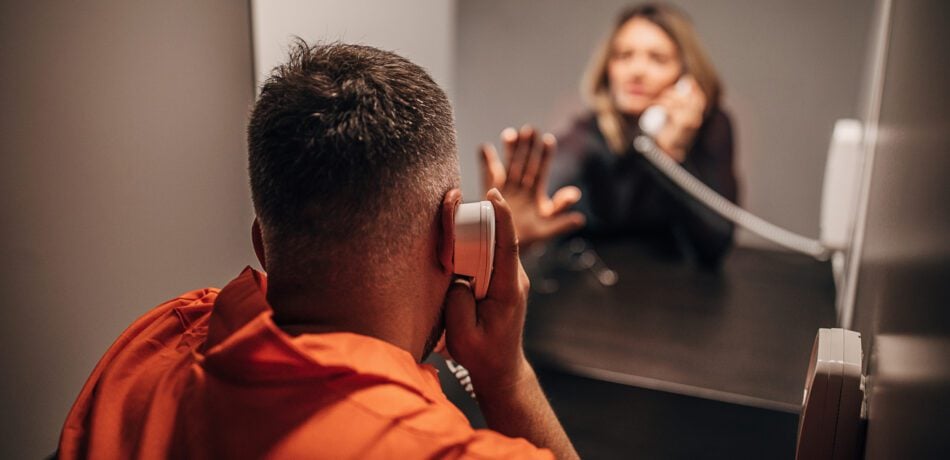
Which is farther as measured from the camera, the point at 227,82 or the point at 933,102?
the point at 227,82

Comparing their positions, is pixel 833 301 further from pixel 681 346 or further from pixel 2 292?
pixel 2 292

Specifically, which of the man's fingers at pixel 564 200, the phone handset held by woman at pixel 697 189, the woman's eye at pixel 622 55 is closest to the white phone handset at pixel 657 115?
the phone handset held by woman at pixel 697 189

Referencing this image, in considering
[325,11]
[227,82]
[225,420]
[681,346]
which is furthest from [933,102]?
[681,346]

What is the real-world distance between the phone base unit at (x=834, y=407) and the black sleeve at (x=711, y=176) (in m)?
3.10

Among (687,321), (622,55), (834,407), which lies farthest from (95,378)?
(622,55)

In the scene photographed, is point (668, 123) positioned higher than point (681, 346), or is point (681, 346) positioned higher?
point (668, 123)

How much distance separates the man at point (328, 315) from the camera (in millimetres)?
743

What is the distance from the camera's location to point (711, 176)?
160 inches

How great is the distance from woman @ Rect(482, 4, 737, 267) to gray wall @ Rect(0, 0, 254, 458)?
254 cm

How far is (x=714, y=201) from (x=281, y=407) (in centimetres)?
365

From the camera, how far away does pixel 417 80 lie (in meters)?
0.92

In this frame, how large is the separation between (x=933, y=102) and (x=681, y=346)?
2352 mm

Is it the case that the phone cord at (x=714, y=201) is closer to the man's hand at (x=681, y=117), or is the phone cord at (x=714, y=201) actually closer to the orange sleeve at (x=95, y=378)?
the man's hand at (x=681, y=117)

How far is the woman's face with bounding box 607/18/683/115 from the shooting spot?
399 centimetres
